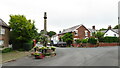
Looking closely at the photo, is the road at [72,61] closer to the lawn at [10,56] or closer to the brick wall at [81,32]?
the lawn at [10,56]

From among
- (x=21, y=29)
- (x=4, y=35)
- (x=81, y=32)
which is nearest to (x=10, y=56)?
(x=21, y=29)

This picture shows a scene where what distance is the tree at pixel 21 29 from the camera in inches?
980

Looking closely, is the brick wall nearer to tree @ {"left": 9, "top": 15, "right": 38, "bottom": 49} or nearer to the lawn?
tree @ {"left": 9, "top": 15, "right": 38, "bottom": 49}

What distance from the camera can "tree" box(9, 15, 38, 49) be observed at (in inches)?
980

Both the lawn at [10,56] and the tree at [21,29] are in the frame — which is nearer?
the lawn at [10,56]

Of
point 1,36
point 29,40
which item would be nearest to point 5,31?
point 1,36

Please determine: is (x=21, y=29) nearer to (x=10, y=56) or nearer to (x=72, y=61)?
(x=10, y=56)

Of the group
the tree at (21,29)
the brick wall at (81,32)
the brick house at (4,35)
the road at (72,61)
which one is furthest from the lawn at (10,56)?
the brick wall at (81,32)

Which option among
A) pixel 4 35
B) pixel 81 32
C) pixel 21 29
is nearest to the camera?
pixel 21 29

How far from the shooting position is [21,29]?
25.3 meters

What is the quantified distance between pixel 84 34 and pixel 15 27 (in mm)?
33867

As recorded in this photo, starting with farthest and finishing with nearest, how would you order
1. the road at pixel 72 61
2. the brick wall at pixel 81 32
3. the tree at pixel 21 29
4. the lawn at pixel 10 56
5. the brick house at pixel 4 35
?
the brick wall at pixel 81 32
the brick house at pixel 4 35
the tree at pixel 21 29
the lawn at pixel 10 56
the road at pixel 72 61

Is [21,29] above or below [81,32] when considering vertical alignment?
below

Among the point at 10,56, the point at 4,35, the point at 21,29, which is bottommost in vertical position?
the point at 10,56
